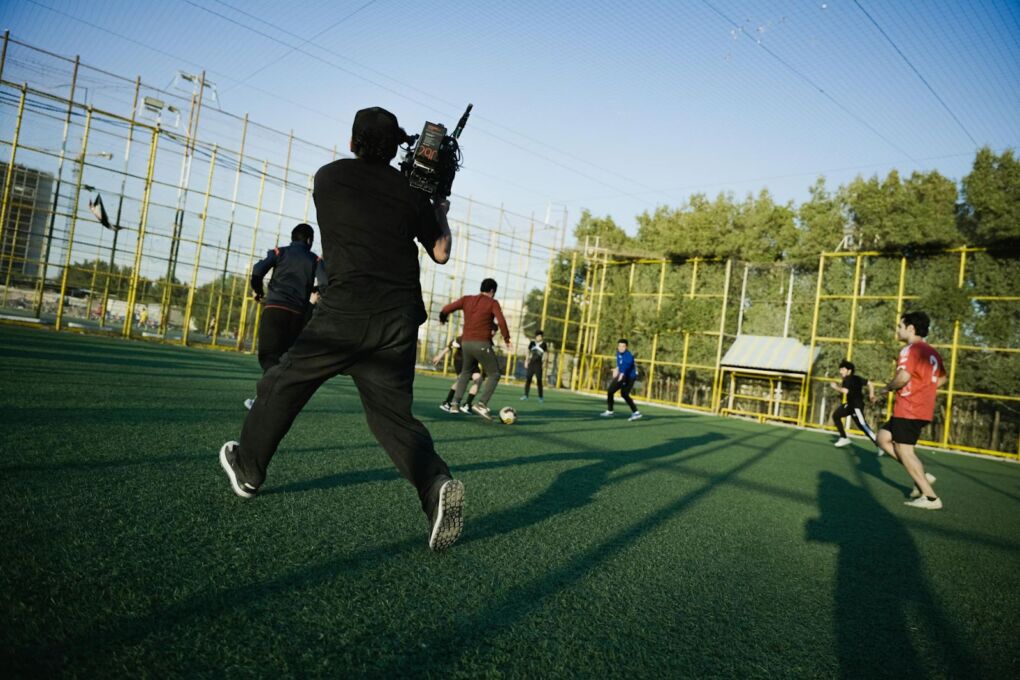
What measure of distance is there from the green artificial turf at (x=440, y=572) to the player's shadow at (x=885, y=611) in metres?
0.02

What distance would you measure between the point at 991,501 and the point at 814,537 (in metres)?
5.71

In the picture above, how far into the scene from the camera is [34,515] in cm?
268

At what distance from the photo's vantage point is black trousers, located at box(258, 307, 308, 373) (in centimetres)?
664

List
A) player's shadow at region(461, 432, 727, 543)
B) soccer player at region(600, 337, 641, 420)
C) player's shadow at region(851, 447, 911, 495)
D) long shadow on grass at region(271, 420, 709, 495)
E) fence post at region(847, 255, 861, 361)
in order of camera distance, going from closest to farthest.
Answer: player's shadow at region(461, 432, 727, 543)
long shadow on grass at region(271, 420, 709, 495)
player's shadow at region(851, 447, 911, 495)
soccer player at region(600, 337, 641, 420)
fence post at region(847, 255, 861, 361)

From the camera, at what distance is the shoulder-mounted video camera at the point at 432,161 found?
116 inches

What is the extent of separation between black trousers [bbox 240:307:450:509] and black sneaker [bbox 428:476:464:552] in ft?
0.28

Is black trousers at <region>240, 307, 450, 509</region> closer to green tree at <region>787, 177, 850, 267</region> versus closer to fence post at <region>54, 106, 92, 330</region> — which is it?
fence post at <region>54, 106, 92, 330</region>

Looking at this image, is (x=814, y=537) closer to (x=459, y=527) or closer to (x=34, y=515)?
(x=459, y=527)

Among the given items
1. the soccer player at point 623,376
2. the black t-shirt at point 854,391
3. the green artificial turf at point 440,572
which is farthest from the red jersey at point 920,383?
the soccer player at point 623,376

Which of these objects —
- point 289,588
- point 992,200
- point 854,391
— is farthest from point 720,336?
point 289,588

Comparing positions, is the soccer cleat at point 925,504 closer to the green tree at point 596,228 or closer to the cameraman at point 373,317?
the cameraman at point 373,317

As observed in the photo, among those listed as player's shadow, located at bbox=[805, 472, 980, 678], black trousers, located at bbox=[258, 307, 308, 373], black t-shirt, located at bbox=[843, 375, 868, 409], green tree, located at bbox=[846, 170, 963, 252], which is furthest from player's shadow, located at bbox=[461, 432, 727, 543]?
green tree, located at bbox=[846, 170, 963, 252]

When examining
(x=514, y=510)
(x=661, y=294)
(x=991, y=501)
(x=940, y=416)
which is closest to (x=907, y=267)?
(x=940, y=416)

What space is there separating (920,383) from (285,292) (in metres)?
7.40
